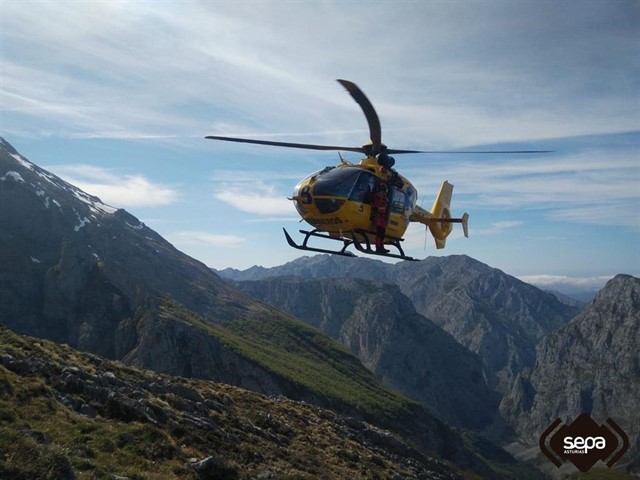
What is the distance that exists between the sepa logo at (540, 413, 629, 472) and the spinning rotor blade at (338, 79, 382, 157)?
18.7 metres

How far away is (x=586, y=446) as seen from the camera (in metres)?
32.2

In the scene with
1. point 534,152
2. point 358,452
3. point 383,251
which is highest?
point 534,152

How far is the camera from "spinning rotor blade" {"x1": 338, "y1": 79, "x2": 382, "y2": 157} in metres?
19.0

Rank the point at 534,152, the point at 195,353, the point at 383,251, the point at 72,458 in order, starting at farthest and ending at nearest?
the point at 195,353 < the point at 383,251 < the point at 534,152 < the point at 72,458

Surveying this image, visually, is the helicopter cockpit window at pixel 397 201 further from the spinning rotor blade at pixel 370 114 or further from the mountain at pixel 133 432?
the mountain at pixel 133 432

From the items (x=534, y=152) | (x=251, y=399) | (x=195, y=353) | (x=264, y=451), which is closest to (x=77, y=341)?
(x=195, y=353)

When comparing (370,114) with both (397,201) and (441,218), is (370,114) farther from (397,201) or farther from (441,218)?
(441,218)

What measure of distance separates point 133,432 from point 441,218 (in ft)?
83.6

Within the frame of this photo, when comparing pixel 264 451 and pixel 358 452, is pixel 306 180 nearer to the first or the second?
pixel 264 451

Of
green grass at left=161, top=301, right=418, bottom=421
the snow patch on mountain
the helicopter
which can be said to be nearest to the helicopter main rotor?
the helicopter

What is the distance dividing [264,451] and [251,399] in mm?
14476

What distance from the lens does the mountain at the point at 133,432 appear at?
1554 centimetres

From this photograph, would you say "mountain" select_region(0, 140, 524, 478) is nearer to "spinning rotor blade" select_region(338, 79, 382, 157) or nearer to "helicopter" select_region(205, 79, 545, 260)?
"helicopter" select_region(205, 79, 545, 260)

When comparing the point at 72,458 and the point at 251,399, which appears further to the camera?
the point at 251,399
